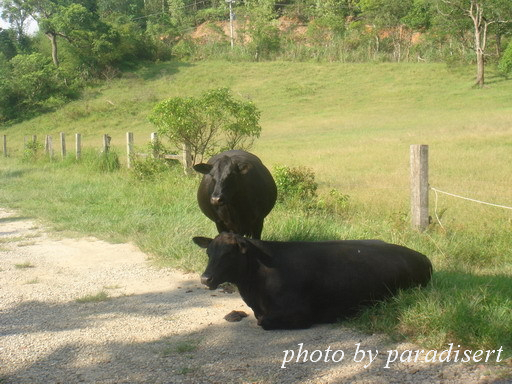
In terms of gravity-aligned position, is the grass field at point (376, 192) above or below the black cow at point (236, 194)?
below

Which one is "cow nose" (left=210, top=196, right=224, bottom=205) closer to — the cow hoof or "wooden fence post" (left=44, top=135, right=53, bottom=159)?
the cow hoof

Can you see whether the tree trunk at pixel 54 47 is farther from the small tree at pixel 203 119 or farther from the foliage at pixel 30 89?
the small tree at pixel 203 119

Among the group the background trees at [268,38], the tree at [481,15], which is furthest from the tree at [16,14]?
the tree at [481,15]

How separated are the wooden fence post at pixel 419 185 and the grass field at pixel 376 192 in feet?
0.62

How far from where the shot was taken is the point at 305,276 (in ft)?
18.1

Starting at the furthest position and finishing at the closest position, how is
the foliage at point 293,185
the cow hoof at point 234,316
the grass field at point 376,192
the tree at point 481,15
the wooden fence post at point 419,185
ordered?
the tree at point 481,15
the foliage at point 293,185
the wooden fence post at point 419,185
the cow hoof at point 234,316
the grass field at point 376,192

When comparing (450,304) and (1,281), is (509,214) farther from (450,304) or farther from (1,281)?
(1,281)

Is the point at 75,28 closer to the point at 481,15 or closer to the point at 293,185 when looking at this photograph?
the point at 481,15

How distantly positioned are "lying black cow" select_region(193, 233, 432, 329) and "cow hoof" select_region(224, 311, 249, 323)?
0.15 m

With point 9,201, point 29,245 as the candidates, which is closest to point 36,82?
point 9,201

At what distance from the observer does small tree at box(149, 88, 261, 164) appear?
44.4ft

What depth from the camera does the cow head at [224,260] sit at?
5477 mm

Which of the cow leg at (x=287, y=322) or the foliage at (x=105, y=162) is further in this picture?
the foliage at (x=105, y=162)

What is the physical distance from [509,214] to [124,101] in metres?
42.7
